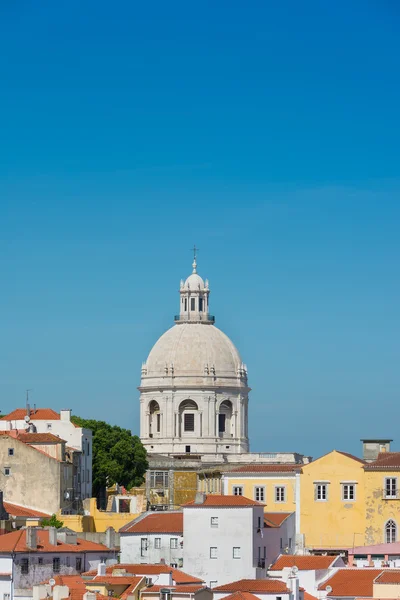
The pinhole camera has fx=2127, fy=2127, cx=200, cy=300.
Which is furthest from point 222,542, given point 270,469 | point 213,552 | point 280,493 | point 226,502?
point 270,469

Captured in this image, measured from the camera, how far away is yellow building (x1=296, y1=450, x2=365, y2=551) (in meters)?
111

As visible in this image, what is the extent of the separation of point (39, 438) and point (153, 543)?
16.0m

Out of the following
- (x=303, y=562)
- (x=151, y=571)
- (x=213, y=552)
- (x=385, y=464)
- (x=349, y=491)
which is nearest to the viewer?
(x=151, y=571)

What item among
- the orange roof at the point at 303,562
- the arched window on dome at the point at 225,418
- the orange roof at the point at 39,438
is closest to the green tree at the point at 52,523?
the orange roof at the point at 39,438

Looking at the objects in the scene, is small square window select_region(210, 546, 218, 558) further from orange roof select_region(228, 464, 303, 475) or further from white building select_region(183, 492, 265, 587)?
orange roof select_region(228, 464, 303, 475)

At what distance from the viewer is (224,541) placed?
101 m

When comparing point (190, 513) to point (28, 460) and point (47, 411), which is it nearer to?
point (28, 460)

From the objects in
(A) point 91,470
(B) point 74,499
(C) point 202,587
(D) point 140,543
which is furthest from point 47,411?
(C) point 202,587

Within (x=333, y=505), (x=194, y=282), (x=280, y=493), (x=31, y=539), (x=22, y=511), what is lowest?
(x=31, y=539)

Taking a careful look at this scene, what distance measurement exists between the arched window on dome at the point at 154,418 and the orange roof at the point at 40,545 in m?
61.9

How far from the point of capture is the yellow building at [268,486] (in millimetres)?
114312

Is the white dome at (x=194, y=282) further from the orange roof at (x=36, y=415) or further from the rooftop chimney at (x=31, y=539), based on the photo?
the rooftop chimney at (x=31, y=539)

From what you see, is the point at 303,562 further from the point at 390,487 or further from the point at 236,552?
the point at 390,487

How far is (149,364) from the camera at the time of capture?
550 feet
